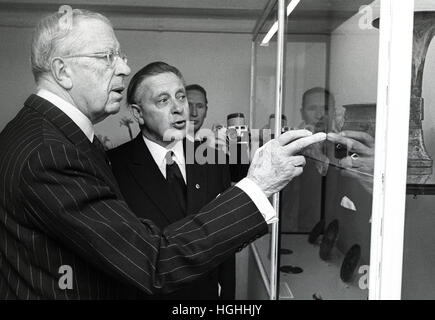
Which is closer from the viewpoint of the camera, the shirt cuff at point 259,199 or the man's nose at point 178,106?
the shirt cuff at point 259,199

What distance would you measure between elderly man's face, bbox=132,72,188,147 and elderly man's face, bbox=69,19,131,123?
1.27 feet

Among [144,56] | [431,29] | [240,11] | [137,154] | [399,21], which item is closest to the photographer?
[399,21]

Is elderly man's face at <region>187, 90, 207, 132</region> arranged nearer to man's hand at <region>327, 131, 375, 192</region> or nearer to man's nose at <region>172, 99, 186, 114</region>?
man's nose at <region>172, 99, 186, 114</region>

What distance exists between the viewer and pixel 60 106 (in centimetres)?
61

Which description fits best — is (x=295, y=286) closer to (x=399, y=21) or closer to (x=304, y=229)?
(x=304, y=229)

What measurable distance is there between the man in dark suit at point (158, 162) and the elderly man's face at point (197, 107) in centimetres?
18

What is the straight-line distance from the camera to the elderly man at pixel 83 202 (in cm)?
52

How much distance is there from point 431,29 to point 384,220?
29 cm

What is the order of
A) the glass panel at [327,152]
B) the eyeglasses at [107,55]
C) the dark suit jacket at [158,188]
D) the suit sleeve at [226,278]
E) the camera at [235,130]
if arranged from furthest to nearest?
the camera at [235,130] < the suit sleeve at [226,278] < the dark suit jacket at [158,188] < the glass panel at [327,152] < the eyeglasses at [107,55]

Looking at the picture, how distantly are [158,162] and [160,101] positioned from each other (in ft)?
0.52

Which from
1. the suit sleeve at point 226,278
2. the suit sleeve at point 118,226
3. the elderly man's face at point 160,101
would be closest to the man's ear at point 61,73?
the suit sleeve at point 118,226

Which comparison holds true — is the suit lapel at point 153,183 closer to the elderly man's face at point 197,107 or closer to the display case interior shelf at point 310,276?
the elderly man's face at point 197,107

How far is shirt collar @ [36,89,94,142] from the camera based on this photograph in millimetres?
610
